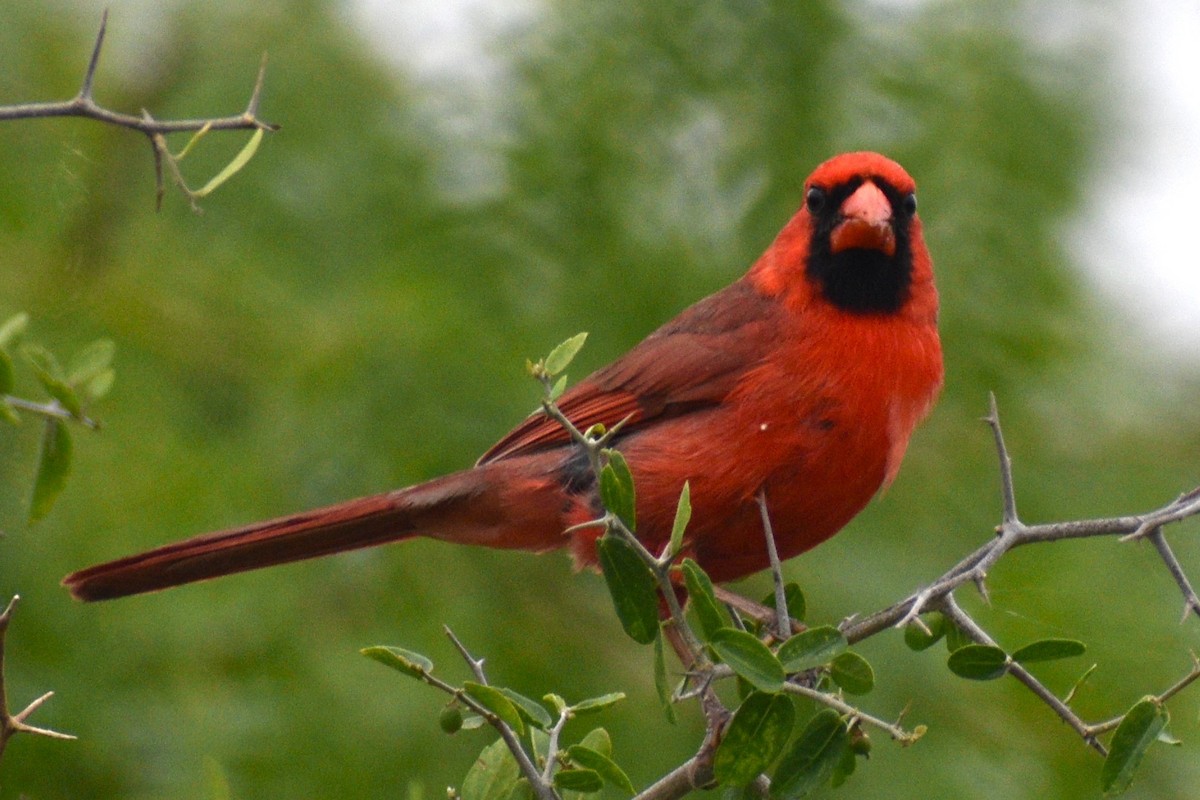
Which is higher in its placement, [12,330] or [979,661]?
[12,330]

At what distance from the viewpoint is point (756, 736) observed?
2.40 m

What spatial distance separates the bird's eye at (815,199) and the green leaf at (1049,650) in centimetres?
189

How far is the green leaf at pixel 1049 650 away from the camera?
235 centimetres

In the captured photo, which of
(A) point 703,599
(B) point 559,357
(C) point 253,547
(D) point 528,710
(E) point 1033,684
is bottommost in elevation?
(E) point 1033,684

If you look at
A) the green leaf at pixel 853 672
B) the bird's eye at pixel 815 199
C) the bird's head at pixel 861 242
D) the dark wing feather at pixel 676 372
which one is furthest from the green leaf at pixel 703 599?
the bird's eye at pixel 815 199

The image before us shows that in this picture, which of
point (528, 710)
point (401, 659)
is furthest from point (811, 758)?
point (401, 659)

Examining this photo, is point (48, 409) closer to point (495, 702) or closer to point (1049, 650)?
point (495, 702)

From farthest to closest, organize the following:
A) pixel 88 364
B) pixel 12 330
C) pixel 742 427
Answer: pixel 742 427, pixel 88 364, pixel 12 330

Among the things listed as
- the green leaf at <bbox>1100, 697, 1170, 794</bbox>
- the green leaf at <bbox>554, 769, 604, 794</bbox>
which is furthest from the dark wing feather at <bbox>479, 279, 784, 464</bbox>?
the green leaf at <bbox>1100, 697, 1170, 794</bbox>

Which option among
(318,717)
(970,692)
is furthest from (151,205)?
(970,692)

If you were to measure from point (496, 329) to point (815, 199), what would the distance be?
1.34 meters

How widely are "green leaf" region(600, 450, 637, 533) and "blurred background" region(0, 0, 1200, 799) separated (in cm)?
199

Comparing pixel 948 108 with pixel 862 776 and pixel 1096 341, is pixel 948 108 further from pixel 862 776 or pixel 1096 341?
pixel 862 776

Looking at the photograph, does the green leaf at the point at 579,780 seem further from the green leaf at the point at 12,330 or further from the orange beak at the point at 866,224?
the orange beak at the point at 866,224
